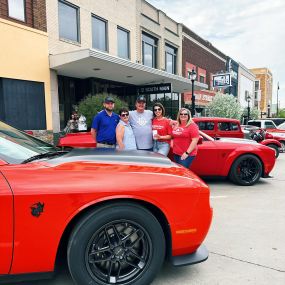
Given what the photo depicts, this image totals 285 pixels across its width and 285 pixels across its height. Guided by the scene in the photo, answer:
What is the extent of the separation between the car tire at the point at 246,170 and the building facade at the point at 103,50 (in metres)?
7.25

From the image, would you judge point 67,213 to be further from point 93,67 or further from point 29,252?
point 93,67

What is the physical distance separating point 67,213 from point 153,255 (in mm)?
806

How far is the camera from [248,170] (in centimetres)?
624

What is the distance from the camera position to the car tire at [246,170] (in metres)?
6.13

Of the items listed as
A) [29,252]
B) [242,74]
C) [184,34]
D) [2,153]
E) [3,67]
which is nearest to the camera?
[29,252]

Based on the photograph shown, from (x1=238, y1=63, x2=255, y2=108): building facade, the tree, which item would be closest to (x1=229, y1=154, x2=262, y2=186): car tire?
the tree

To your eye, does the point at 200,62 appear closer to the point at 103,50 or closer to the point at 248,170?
the point at 103,50

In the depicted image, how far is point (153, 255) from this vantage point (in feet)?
7.59

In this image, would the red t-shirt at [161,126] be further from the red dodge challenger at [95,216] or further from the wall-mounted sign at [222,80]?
the wall-mounted sign at [222,80]

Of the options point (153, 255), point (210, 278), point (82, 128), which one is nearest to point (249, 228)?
point (210, 278)

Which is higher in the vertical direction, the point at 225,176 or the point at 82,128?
the point at 82,128

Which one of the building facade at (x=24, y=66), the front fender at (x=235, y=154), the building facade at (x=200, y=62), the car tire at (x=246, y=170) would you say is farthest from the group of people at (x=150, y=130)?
the building facade at (x=200, y=62)

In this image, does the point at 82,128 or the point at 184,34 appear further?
the point at 184,34

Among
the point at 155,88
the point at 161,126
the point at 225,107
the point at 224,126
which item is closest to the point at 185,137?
the point at 161,126
